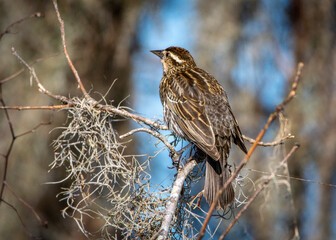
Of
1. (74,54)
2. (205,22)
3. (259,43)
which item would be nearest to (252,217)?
(259,43)

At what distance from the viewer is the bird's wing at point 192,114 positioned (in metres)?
4.16

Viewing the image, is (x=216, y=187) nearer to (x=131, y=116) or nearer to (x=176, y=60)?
(x=131, y=116)

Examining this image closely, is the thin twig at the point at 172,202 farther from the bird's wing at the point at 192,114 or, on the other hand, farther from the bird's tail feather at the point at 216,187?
A: the bird's wing at the point at 192,114

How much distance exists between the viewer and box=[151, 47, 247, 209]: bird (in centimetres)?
401

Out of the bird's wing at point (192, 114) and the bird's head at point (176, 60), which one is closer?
the bird's wing at point (192, 114)

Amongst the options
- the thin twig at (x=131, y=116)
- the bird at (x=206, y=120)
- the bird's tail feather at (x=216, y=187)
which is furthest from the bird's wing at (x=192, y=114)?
the thin twig at (x=131, y=116)

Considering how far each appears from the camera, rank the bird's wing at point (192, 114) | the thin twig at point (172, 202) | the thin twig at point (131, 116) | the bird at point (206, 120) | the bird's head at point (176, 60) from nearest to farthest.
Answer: the thin twig at point (172, 202), the thin twig at point (131, 116), the bird at point (206, 120), the bird's wing at point (192, 114), the bird's head at point (176, 60)

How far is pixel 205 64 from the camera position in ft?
25.9

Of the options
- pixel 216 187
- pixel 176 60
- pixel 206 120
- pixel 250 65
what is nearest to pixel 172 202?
pixel 216 187

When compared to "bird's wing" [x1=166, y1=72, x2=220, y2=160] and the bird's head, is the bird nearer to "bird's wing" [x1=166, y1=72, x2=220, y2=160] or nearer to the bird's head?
"bird's wing" [x1=166, y1=72, x2=220, y2=160]

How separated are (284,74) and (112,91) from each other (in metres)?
2.99

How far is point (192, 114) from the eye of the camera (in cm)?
454

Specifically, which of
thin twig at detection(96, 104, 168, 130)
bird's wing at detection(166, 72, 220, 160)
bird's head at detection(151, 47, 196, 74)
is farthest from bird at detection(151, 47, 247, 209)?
thin twig at detection(96, 104, 168, 130)

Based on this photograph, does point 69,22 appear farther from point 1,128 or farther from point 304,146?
point 304,146
